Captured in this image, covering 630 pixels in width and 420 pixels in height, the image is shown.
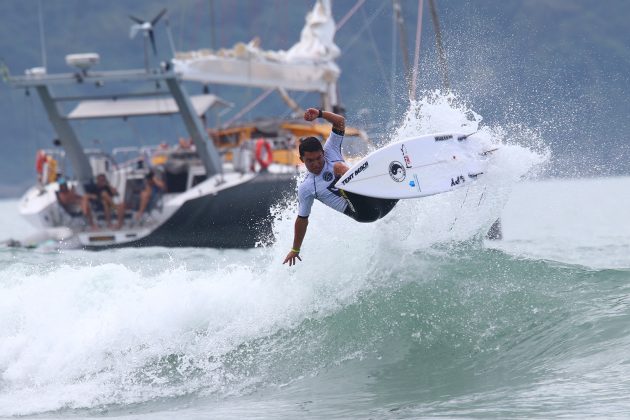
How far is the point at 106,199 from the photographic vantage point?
2119cm

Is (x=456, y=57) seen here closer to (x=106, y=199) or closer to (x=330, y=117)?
(x=330, y=117)

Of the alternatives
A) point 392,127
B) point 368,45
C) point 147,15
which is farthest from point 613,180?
point 392,127

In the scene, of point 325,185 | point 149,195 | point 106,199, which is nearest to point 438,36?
point 149,195

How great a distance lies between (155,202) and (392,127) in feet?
33.5

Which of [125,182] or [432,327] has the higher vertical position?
[125,182]

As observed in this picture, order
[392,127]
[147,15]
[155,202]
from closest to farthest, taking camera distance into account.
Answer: [392,127] < [155,202] < [147,15]

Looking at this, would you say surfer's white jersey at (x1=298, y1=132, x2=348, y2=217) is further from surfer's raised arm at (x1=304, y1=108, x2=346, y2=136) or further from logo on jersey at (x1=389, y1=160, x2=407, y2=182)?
logo on jersey at (x1=389, y1=160, x2=407, y2=182)

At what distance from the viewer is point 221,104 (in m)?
25.0

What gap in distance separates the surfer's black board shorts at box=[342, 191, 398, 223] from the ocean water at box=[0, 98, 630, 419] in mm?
528

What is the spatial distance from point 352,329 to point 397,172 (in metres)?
1.37

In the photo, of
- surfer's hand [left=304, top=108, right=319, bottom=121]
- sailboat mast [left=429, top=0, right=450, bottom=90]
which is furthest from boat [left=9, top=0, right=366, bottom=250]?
surfer's hand [left=304, top=108, right=319, bottom=121]

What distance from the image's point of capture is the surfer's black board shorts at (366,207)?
8.95 m

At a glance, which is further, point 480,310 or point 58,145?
point 58,145

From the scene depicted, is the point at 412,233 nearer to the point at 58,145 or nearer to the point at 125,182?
the point at 125,182
